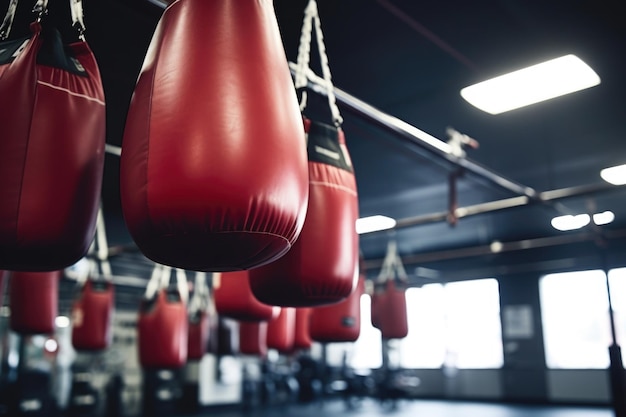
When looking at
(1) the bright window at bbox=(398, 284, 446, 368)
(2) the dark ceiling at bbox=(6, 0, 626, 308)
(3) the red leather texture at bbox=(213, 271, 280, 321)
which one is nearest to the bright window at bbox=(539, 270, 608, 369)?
(1) the bright window at bbox=(398, 284, 446, 368)

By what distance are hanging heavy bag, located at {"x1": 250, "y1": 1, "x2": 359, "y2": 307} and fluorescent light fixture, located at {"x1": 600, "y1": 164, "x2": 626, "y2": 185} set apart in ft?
17.1

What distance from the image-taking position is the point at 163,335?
477 centimetres

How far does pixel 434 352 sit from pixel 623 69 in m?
10.0

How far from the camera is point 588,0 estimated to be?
331 centimetres

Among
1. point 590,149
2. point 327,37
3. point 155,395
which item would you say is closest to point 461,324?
point 155,395

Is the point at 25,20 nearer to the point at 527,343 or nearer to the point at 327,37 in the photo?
the point at 327,37

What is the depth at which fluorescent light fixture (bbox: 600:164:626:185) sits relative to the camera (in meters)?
6.30

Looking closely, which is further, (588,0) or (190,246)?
(588,0)

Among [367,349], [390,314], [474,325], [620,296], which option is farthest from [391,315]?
[367,349]

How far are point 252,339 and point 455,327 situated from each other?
8324mm

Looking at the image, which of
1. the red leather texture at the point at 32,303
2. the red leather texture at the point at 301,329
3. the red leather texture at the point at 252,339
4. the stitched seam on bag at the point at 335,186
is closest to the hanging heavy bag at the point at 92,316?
the red leather texture at the point at 32,303

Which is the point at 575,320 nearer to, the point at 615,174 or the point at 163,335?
the point at 615,174

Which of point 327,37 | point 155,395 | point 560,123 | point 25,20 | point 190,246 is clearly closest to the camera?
point 190,246

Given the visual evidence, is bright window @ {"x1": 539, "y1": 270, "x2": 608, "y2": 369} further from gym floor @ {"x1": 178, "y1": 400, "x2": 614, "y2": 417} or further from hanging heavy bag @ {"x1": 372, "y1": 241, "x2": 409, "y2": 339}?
hanging heavy bag @ {"x1": 372, "y1": 241, "x2": 409, "y2": 339}
